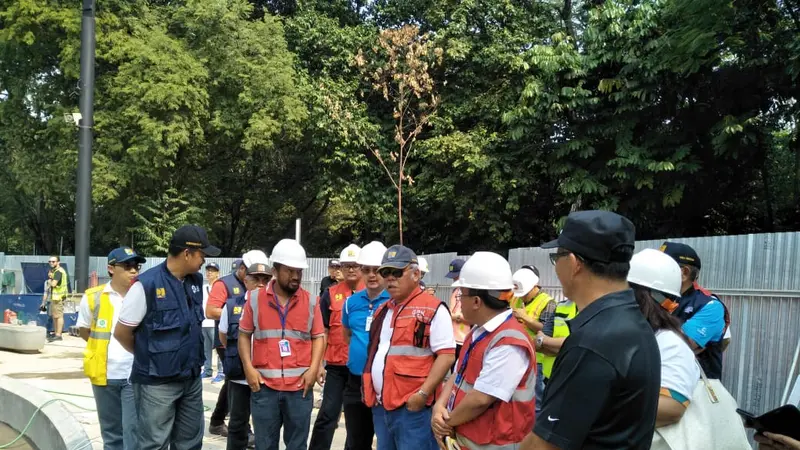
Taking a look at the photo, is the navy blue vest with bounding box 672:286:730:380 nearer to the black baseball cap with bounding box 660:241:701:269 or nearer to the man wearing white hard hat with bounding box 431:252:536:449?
the black baseball cap with bounding box 660:241:701:269

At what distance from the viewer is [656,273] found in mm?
3188

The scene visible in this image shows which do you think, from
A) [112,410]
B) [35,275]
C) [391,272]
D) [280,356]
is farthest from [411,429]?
[35,275]

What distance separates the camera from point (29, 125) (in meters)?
26.4

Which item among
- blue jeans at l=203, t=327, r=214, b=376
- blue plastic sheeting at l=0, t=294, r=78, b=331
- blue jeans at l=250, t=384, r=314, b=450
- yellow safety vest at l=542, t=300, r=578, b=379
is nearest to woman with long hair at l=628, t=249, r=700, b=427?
yellow safety vest at l=542, t=300, r=578, b=379

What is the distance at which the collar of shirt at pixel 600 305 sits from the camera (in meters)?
2.14

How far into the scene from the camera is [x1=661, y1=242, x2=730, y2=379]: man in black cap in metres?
4.51

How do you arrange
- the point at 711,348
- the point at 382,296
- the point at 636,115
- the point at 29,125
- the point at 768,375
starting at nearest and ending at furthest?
the point at 711,348 → the point at 382,296 → the point at 768,375 → the point at 636,115 → the point at 29,125

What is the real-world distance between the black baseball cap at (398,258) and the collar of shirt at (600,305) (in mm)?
2592

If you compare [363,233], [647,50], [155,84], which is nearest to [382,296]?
[647,50]

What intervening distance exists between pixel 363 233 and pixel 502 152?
29.4 feet

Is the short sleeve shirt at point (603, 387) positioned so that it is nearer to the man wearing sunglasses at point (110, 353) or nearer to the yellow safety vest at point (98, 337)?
the man wearing sunglasses at point (110, 353)

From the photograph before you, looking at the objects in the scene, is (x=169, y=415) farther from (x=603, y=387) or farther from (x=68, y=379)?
(x=68, y=379)

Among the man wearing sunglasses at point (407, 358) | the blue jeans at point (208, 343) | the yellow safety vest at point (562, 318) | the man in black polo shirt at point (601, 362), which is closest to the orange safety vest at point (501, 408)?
the man wearing sunglasses at point (407, 358)

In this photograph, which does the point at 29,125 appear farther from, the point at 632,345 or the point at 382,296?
the point at 632,345
